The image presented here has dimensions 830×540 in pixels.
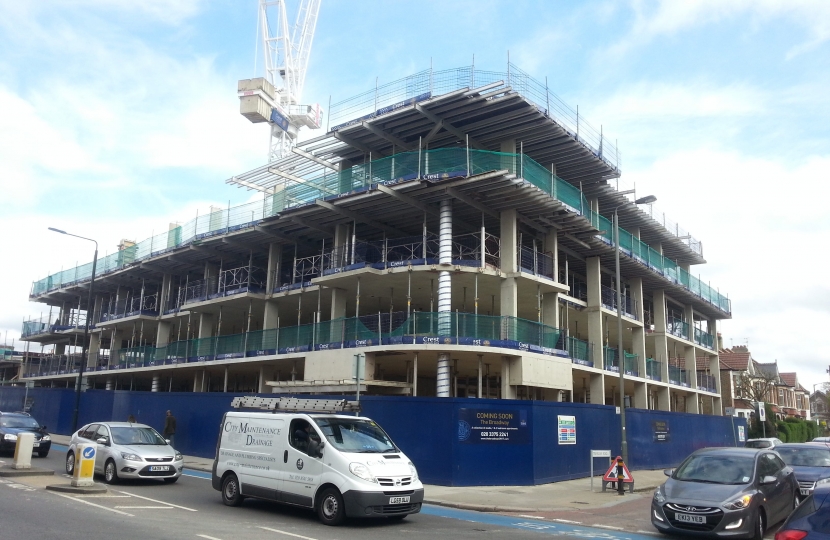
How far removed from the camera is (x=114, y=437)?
16812 millimetres

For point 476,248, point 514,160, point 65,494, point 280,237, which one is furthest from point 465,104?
point 65,494

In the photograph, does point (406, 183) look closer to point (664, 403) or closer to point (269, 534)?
point (269, 534)

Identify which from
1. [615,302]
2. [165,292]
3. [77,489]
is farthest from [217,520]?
[165,292]

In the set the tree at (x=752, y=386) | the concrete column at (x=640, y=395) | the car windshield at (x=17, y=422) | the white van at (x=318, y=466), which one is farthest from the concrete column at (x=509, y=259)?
the tree at (x=752, y=386)

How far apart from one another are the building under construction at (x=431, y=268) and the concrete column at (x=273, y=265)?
0.07 m

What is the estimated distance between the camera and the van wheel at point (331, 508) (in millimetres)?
11344

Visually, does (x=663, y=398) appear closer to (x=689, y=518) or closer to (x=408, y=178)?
(x=408, y=178)

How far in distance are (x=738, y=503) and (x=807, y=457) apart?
665 cm

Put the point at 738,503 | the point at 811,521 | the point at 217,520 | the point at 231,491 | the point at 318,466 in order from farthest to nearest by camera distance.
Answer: the point at 231,491, the point at 318,466, the point at 217,520, the point at 738,503, the point at 811,521

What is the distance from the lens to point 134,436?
56.3ft

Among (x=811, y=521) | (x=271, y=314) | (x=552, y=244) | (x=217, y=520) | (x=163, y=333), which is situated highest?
(x=552, y=244)

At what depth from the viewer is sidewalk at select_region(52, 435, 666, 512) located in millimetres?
15133

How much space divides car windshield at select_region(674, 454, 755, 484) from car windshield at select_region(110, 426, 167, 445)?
12.8 m

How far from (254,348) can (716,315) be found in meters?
33.9
